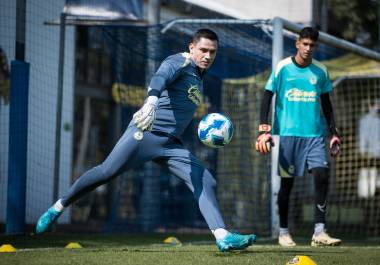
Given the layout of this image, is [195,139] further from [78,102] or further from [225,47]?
[78,102]

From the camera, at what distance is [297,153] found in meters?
8.83

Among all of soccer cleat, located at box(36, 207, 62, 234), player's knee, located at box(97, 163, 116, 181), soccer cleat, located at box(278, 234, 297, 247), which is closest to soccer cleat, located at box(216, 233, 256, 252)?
player's knee, located at box(97, 163, 116, 181)

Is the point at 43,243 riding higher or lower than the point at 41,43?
lower

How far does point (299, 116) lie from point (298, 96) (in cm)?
23

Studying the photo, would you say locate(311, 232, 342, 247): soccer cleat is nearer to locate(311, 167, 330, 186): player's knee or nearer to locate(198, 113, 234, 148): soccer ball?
locate(311, 167, 330, 186): player's knee

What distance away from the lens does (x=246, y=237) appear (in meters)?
6.41

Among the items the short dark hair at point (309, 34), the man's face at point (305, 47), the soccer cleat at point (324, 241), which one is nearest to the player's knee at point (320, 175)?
the soccer cleat at point (324, 241)

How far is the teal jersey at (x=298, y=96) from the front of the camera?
8.81 metres

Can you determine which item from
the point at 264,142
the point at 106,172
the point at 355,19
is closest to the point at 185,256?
the point at 106,172

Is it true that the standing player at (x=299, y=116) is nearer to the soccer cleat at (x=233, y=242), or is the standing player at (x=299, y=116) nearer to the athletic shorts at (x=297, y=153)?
the athletic shorts at (x=297, y=153)

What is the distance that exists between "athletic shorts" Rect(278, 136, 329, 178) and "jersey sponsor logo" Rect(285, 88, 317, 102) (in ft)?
1.42

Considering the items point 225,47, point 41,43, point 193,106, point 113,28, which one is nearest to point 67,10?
point 113,28

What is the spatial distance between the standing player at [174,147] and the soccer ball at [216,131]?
229 mm

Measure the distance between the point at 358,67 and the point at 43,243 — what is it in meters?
7.75
